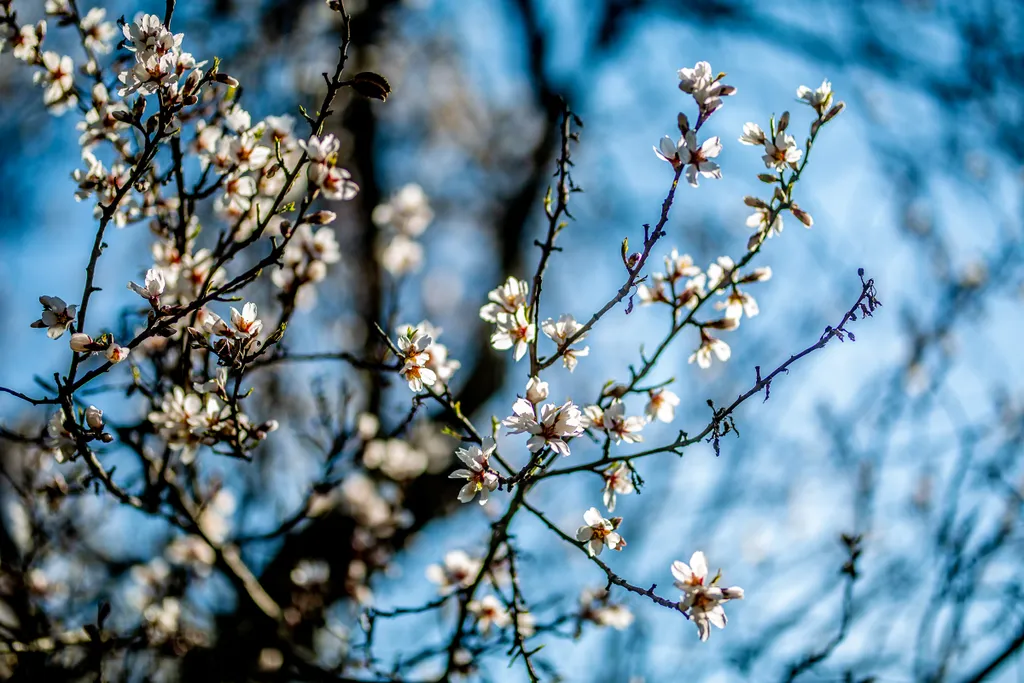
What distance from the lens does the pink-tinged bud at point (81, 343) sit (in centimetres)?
175

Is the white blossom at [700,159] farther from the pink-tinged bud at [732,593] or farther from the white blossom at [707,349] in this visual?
the pink-tinged bud at [732,593]

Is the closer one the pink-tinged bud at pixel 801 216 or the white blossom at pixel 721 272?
the pink-tinged bud at pixel 801 216

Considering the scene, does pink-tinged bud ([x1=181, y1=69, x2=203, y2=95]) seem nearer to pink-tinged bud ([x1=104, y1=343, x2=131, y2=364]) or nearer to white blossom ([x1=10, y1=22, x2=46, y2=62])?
white blossom ([x1=10, y1=22, x2=46, y2=62])

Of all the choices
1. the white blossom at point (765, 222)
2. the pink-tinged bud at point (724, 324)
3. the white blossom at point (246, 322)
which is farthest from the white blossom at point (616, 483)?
the white blossom at point (246, 322)

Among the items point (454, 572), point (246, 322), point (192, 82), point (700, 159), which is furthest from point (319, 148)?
point (454, 572)

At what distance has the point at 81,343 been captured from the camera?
1756 millimetres

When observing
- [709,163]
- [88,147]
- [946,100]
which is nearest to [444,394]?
[709,163]

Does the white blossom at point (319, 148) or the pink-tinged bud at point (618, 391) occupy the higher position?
the white blossom at point (319, 148)

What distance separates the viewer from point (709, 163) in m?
1.83

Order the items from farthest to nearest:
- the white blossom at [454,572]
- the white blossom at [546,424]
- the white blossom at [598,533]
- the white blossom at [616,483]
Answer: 1. the white blossom at [454,572]
2. the white blossom at [616,483]
3. the white blossom at [598,533]
4. the white blossom at [546,424]

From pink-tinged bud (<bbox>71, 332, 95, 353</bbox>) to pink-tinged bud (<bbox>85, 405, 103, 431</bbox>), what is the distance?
15 cm

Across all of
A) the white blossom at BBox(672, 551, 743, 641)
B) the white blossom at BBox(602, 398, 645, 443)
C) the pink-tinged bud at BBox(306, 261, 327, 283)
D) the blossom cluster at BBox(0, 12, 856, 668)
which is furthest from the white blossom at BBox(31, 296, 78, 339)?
the white blossom at BBox(672, 551, 743, 641)

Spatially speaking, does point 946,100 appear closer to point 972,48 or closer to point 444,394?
point 972,48

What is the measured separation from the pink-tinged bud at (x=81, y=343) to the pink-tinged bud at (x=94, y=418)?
0.48 feet
